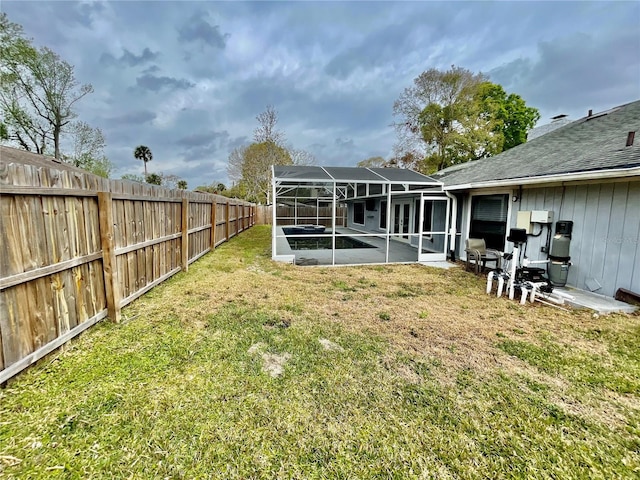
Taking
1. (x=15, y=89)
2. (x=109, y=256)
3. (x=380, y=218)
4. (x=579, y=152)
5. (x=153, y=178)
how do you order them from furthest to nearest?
(x=153, y=178)
(x=15, y=89)
(x=380, y=218)
(x=579, y=152)
(x=109, y=256)

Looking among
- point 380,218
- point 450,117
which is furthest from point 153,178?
point 450,117

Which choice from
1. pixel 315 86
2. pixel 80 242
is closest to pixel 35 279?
pixel 80 242

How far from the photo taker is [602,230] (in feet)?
16.8

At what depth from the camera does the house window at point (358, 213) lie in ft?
55.9

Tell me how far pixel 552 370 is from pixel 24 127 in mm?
27466

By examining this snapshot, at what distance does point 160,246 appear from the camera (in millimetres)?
5332

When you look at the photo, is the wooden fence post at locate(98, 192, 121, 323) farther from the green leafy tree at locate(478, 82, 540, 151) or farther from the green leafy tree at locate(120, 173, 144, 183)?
the green leafy tree at locate(120, 173, 144, 183)

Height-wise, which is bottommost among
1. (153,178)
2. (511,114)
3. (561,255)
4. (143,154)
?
(561,255)

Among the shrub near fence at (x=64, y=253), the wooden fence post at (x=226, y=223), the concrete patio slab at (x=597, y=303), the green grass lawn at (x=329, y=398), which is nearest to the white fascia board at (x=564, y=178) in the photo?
the concrete patio slab at (x=597, y=303)

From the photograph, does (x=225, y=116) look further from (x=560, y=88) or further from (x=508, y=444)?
(x=508, y=444)

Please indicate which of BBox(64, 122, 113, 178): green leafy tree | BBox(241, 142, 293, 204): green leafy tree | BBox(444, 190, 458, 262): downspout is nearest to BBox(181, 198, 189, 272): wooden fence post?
BBox(444, 190, 458, 262): downspout

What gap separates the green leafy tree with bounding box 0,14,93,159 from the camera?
1677cm

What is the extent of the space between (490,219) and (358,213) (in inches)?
403

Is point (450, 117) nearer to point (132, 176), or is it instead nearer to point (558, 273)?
point (558, 273)
